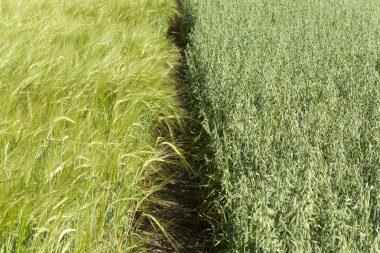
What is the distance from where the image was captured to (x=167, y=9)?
6.51 m

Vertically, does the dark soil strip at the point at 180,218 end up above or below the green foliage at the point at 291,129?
below

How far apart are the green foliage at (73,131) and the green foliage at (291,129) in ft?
1.18

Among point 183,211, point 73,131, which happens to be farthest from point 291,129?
point 73,131

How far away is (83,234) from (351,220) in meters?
0.87

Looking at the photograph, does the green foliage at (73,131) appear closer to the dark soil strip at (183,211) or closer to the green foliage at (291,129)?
the dark soil strip at (183,211)

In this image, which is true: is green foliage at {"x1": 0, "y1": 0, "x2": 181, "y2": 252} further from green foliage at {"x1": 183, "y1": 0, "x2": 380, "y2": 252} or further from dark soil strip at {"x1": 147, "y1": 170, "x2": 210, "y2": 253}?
green foliage at {"x1": 183, "y1": 0, "x2": 380, "y2": 252}

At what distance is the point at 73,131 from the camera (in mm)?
2281

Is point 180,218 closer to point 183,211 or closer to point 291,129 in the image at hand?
point 183,211

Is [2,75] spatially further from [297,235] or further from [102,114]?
[297,235]

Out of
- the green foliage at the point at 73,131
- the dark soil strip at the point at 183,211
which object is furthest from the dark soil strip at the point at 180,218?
the green foliage at the point at 73,131

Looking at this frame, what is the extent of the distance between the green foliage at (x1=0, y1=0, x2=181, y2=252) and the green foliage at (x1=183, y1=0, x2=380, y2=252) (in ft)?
1.18

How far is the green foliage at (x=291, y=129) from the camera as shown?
1587mm

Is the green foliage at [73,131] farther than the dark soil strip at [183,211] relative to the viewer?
No

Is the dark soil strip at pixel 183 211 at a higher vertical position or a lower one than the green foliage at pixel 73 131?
lower
